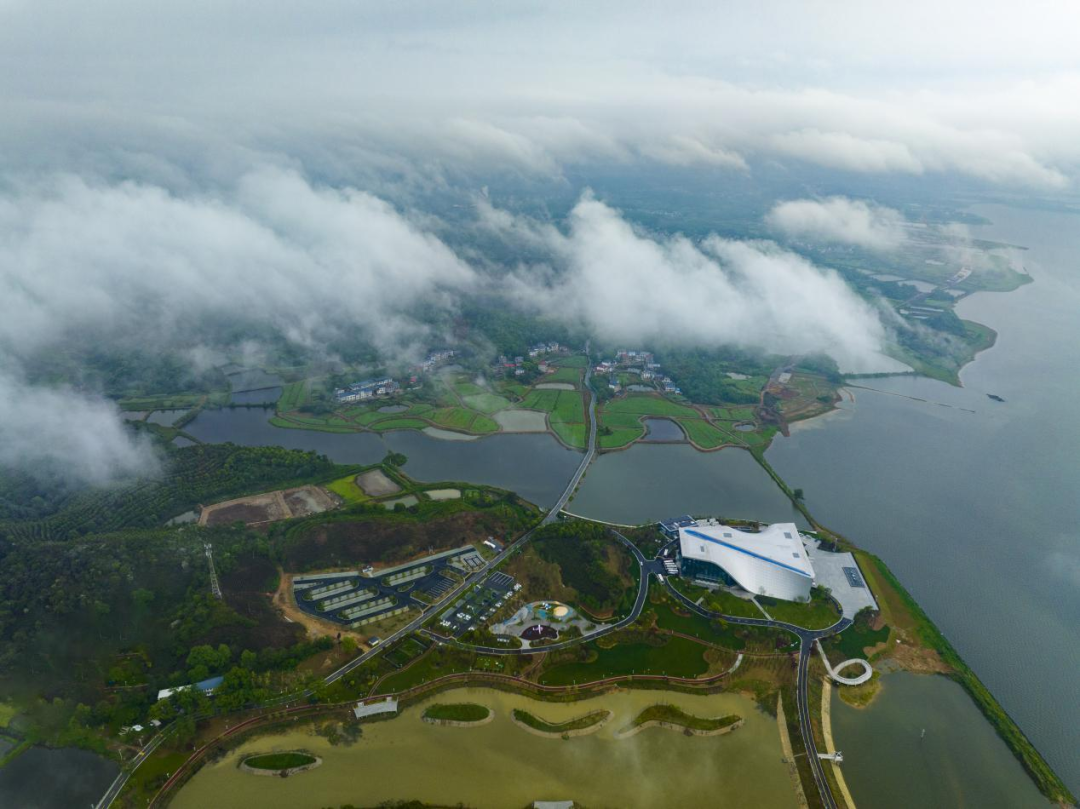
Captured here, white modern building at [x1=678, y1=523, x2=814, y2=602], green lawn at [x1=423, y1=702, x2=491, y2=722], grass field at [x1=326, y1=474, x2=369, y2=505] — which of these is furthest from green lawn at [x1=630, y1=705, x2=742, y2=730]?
grass field at [x1=326, y1=474, x2=369, y2=505]

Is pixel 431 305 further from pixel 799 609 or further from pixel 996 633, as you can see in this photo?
pixel 996 633

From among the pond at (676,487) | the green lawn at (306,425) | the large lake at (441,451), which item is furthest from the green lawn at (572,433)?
the green lawn at (306,425)

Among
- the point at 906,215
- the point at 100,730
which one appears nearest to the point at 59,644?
the point at 100,730

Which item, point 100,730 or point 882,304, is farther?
point 882,304

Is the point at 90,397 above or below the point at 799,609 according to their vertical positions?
below

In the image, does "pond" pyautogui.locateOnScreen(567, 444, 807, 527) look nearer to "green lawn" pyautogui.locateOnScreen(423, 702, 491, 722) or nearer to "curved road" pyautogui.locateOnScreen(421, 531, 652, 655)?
"curved road" pyautogui.locateOnScreen(421, 531, 652, 655)

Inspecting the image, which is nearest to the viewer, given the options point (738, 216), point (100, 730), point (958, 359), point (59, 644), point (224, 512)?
point (100, 730)
